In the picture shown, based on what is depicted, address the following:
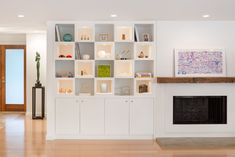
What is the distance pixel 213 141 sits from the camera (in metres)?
5.73

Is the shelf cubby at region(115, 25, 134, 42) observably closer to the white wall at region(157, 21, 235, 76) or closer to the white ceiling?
the white ceiling

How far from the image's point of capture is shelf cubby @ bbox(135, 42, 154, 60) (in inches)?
240

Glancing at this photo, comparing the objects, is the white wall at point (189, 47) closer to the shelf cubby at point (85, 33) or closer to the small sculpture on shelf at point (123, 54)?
the small sculpture on shelf at point (123, 54)

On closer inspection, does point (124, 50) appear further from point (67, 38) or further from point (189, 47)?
point (189, 47)

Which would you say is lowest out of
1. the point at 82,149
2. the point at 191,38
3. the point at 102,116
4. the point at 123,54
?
the point at 82,149

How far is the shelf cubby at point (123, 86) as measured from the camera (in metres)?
6.35

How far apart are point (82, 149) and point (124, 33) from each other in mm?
2519

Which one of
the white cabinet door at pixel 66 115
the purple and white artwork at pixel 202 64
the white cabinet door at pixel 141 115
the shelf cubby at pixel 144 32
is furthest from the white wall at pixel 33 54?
the purple and white artwork at pixel 202 64

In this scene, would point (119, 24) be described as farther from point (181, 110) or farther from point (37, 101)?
point (37, 101)

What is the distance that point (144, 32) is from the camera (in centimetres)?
644

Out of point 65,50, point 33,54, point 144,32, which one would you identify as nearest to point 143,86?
point 144,32

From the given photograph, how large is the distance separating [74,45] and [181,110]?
2500mm

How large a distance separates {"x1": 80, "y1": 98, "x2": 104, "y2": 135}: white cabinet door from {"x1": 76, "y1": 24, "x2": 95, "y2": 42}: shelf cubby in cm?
122

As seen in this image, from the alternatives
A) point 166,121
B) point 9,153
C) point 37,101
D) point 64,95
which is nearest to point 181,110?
point 166,121
